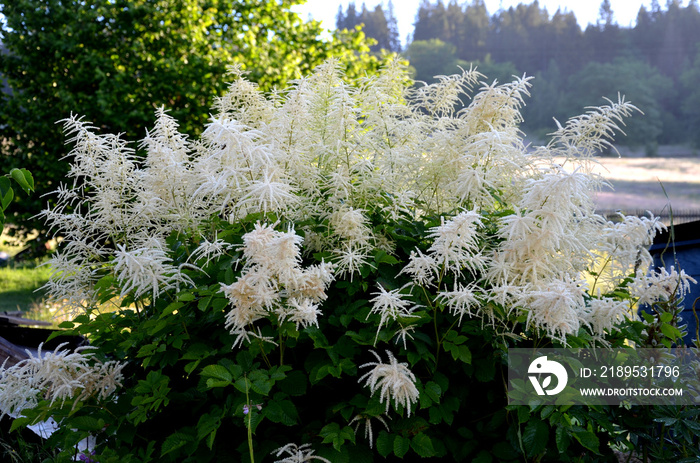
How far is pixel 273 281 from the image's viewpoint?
5.26 ft

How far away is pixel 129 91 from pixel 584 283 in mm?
7871

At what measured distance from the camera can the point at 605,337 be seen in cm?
211

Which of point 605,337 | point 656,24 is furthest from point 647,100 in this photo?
point 605,337

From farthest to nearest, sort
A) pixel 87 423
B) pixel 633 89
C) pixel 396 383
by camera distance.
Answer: pixel 633 89 < pixel 87 423 < pixel 396 383

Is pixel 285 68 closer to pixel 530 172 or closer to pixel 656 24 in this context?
pixel 530 172

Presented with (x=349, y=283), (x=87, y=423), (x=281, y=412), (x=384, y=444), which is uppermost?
(x=349, y=283)

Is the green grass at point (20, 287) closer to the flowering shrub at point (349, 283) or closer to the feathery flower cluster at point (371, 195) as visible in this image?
the feathery flower cluster at point (371, 195)

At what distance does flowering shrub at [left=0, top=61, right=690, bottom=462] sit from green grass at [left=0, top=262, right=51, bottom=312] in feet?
20.7

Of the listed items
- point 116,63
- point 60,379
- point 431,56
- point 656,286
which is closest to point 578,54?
point 431,56

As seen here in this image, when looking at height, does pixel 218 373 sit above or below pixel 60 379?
above

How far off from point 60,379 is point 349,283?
105 cm

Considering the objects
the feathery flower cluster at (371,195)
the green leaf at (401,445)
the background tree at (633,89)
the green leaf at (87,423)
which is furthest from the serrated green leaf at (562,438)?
the background tree at (633,89)

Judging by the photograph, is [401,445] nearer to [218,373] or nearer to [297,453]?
[297,453]

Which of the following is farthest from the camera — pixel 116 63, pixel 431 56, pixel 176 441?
pixel 431 56
